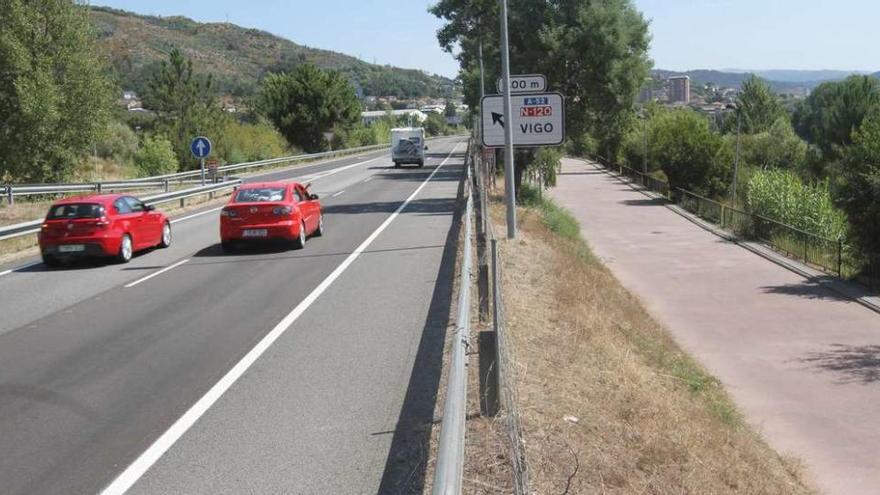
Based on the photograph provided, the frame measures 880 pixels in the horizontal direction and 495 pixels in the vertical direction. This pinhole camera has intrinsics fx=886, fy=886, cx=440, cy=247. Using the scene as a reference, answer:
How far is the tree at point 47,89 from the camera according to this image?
35062 mm

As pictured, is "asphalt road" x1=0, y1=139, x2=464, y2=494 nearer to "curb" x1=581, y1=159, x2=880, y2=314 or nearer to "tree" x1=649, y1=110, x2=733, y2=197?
"curb" x1=581, y1=159, x2=880, y2=314

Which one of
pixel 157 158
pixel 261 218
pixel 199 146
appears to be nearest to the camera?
pixel 261 218

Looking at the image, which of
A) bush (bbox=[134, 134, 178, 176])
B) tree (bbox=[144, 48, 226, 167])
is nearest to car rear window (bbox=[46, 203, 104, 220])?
bush (bbox=[134, 134, 178, 176])

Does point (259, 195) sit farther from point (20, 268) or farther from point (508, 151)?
point (508, 151)

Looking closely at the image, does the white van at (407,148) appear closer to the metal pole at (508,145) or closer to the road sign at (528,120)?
the metal pole at (508,145)

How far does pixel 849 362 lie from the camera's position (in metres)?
15.5

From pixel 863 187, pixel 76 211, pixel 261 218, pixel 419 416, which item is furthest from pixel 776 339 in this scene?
pixel 76 211

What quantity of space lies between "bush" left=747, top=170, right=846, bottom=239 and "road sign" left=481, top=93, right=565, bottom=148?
1772 cm

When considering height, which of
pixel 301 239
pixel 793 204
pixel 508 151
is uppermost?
pixel 508 151

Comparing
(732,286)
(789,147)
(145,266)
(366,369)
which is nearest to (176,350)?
(366,369)

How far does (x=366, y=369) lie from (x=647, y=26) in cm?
2819

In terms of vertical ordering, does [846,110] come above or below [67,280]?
above

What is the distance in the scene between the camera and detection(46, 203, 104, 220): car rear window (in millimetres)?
17625

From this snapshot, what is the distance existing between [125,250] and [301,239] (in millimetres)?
3653
